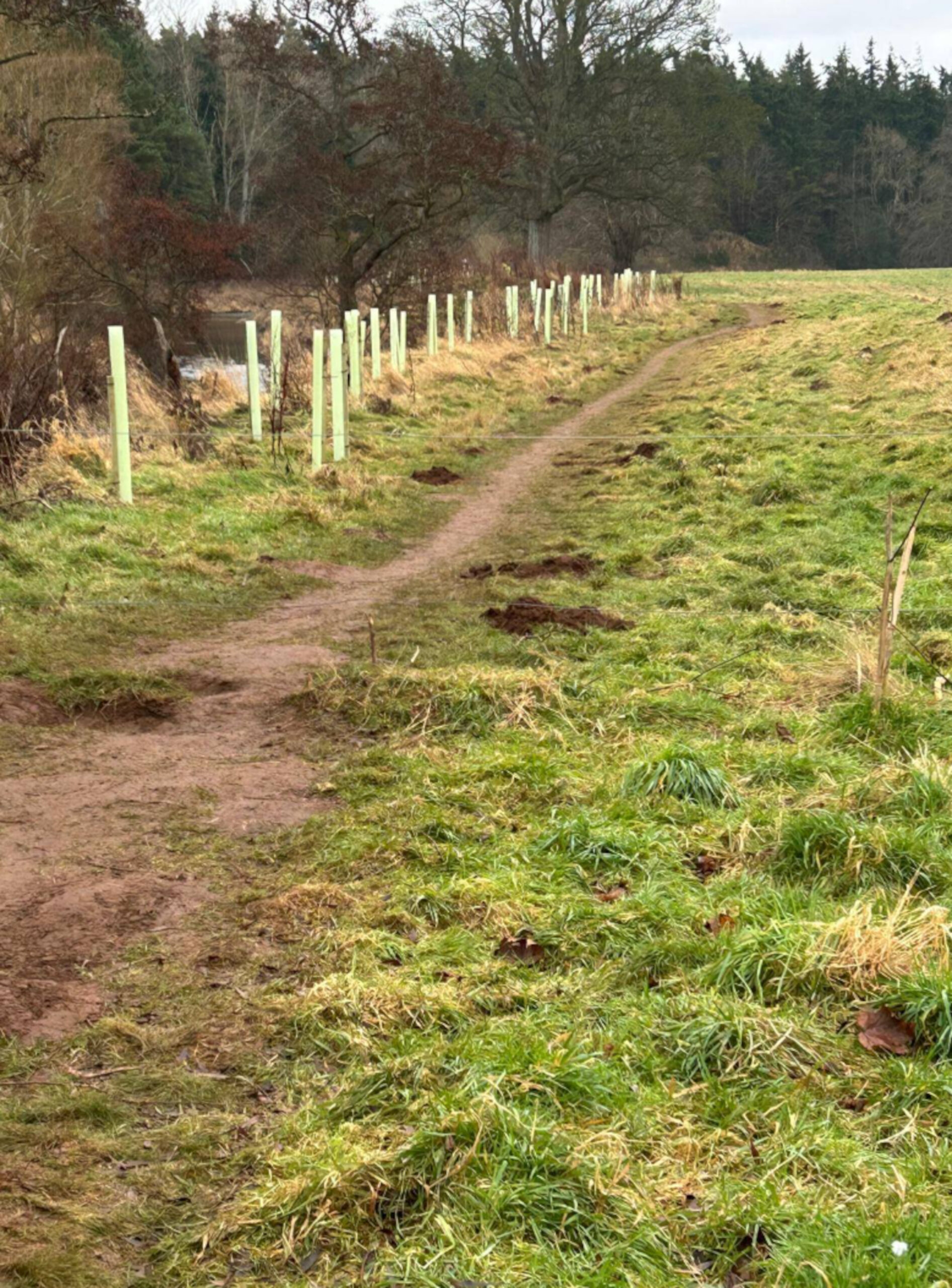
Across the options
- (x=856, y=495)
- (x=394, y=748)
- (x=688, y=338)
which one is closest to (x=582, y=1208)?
(x=394, y=748)

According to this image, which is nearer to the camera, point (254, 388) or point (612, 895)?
point (612, 895)

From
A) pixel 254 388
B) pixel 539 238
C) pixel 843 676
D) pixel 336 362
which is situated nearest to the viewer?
pixel 843 676

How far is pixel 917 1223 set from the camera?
2.88 m

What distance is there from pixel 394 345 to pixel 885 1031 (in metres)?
17.6

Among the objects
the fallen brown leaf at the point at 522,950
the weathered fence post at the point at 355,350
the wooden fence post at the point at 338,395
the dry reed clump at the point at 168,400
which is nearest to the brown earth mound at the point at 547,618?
the fallen brown leaf at the point at 522,950

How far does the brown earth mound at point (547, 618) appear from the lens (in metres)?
8.50

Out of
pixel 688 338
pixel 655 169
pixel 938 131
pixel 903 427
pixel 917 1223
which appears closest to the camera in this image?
pixel 917 1223

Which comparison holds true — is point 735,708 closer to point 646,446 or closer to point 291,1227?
point 291,1227

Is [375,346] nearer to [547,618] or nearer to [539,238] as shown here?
[547,618]

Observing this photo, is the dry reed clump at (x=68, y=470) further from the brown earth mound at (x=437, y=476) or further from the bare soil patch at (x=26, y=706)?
the bare soil patch at (x=26, y=706)

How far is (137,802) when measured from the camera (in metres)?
5.81

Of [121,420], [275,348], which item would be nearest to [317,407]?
[275,348]

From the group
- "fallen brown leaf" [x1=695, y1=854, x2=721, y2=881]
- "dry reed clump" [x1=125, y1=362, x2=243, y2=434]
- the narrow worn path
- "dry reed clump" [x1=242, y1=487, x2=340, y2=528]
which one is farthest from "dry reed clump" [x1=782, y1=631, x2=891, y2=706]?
"dry reed clump" [x1=125, y1=362, x2=243, y2=434]

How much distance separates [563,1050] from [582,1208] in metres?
0.60
